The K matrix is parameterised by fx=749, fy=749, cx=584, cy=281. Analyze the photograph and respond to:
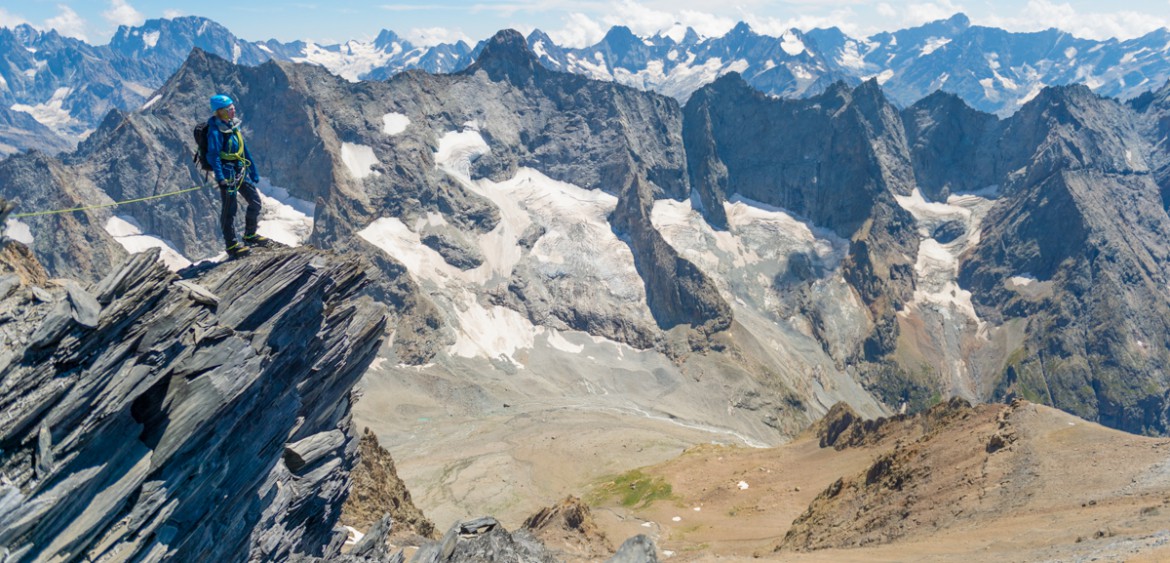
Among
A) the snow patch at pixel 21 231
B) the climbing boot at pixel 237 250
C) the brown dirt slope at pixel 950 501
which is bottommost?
the brown dirt slope at pixel 950 501

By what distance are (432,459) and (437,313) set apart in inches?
2522

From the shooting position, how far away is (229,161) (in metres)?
29.5

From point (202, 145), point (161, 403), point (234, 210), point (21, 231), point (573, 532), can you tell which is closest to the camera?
point (161, 403)

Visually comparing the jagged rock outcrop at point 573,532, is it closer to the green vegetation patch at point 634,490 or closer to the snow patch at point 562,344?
the green vegetation patch at point 634,490

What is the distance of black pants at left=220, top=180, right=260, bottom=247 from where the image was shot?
29875 mm

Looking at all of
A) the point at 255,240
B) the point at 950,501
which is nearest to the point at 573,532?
the point at 950,501

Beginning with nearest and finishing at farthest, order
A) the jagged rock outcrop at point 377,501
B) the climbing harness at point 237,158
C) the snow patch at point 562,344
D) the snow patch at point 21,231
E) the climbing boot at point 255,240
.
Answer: the climbing harness at point 237,158, the climbing boot at point 255,240, the jagged rock outcrop at point 377,501, the snow patch at point 21,231, the snow patch at point 562,344

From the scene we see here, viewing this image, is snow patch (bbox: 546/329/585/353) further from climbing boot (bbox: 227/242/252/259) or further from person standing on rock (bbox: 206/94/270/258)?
person standing on rock (bbox: 206/94/270/258)

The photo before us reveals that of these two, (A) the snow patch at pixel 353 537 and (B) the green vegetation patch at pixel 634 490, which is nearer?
(A) the snow patch at pixel 353 537

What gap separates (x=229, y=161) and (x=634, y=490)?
220ft

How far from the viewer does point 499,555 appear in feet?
118

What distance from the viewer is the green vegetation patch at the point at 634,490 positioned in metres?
81.1

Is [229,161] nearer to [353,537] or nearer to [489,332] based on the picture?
[353,537]

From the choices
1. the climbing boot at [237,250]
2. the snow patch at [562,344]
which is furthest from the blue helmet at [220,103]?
the snow patch at [562,344]
